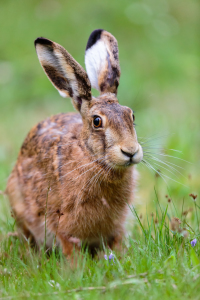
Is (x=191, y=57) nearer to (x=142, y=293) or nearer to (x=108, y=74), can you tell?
(x=108, y=74)

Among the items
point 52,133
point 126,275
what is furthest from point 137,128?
point 126,275

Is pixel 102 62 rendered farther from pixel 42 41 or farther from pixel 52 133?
pixel 52 133

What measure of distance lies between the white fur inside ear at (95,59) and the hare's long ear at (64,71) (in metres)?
0.41

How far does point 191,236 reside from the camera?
367 centimetres

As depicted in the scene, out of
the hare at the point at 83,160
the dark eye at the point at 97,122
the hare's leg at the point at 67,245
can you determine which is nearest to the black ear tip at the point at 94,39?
the hare at the point at 83,160

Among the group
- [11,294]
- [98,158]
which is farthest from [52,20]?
[11,294]

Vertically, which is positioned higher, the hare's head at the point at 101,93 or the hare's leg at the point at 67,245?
the hare's head at the point at 101,93

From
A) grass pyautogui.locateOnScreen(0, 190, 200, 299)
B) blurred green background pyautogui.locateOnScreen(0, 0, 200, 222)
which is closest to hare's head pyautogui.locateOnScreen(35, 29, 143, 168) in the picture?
grass pyautogui.locateOnScreen(0, 190, 200, 299)

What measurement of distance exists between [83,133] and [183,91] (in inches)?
227

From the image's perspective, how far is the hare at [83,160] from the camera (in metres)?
3.86

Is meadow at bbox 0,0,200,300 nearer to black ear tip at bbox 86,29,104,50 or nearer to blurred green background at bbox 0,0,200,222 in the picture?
blurred green background at bbox 0,0,200,222

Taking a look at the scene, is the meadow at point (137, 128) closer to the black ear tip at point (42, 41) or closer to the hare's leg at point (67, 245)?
the hare's leg at point (67, 245)

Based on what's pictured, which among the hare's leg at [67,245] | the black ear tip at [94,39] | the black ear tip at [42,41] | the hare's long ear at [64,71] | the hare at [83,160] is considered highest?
the black ear tip at [94,39]

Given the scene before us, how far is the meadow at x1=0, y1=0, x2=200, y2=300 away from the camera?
311 cm
